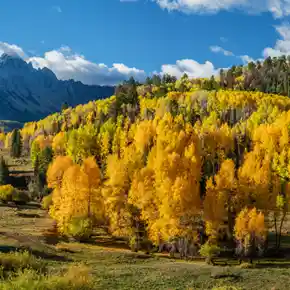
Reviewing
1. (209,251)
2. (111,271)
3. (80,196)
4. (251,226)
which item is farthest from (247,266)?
(80,196)

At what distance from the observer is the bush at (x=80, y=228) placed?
6475cm

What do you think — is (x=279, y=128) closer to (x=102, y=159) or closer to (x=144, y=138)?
(x=144, y=138)

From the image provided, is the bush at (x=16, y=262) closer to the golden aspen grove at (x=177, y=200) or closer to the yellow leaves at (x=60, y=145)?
the golden aspen grove at (x=177, y=200)

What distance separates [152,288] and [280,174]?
69618mm

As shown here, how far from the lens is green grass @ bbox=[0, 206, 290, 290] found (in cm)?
2268

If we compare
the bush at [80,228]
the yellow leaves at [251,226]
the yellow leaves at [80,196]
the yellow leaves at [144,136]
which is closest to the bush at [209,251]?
the yellow leaves at [251,226]

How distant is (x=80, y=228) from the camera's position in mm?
64688

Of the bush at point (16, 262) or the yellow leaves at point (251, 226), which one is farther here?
the yellow leaves at point (251, 226)

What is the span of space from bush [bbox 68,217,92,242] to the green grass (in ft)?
7.90

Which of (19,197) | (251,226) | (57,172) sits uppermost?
(57,172)

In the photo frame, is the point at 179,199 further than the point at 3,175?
No

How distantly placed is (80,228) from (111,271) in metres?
24.3

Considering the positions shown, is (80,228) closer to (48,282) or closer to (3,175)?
(48,282)

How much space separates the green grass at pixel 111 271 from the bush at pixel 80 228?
2.41 meters
